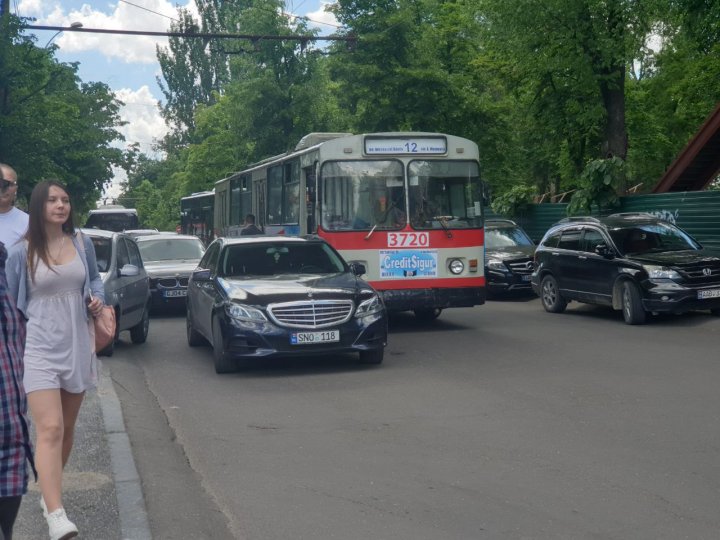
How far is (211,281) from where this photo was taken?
13.0m

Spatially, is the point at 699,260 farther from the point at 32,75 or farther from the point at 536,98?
the point at 32,75

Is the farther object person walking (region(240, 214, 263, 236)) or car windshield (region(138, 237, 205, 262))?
person walking (region(240, 214, 263, 236))

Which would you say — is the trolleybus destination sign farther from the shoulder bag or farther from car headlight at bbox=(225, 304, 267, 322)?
the shoulder bag

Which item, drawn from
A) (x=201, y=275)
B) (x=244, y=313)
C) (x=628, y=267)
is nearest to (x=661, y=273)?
(x=628, y=267)

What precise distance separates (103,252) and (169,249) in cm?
677

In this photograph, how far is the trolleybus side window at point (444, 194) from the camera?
655 inches

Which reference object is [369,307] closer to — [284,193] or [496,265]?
[284,193]

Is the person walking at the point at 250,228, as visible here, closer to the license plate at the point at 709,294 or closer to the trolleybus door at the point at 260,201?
the trolleybus door at the point at 260,201

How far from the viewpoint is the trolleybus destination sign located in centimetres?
1659

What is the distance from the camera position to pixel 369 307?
12141 mm

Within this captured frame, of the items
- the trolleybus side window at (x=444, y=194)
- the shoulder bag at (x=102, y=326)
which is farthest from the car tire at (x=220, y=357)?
the shoulder bag at (x=102, y=326)

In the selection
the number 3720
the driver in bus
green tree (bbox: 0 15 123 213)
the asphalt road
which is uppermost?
green tree (bbox: 0 15 123 213)

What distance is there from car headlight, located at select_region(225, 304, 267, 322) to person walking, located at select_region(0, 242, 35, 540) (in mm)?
7541

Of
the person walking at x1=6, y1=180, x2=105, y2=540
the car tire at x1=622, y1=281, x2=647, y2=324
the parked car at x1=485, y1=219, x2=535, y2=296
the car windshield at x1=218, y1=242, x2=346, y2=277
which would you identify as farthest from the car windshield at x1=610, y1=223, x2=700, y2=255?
the person walking at x1=6, y1=180, x2=105, y2=540
